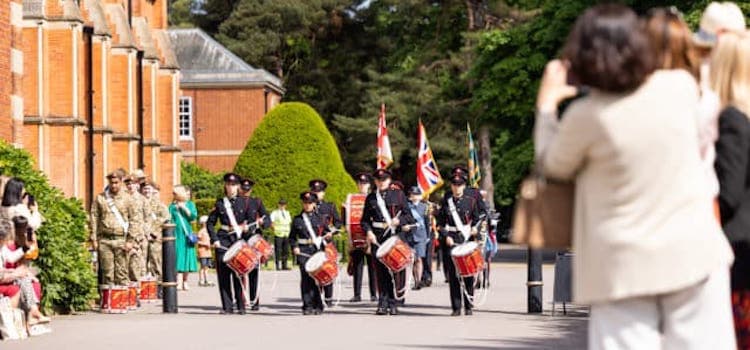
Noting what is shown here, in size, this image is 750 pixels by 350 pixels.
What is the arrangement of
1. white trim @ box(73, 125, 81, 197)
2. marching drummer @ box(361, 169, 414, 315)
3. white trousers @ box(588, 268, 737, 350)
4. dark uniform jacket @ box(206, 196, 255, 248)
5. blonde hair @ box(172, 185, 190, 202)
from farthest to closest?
white trim @ box(73, 125, 81, 197), blonde hair @ box(172, 185, 190, 202), dark uniform jacket @ box(206, 196, 255, 248), marching drummer @ box(361, 169, 414, 315), white trousers @ box(588, 268, 737, 350)

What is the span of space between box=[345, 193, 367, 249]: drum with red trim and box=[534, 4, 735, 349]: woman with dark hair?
17.8 metres

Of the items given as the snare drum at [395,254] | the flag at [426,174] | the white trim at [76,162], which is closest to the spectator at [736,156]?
the snare drum at [395,254]

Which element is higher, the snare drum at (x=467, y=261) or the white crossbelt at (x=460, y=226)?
the white crossbelt at (x=460, y=226)

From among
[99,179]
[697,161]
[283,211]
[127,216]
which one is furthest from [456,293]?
[99,179]

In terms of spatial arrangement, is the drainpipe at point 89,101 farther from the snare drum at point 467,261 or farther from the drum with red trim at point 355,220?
the snare drum at point 467,261

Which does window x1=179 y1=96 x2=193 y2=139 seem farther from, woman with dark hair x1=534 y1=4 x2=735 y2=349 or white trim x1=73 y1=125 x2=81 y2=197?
woman with dark hair x1=534 y1=4 x2=735 y2=349

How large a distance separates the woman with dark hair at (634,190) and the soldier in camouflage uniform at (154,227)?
1848 centimetres

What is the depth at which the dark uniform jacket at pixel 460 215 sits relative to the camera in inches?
813

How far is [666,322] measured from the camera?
5.98 m

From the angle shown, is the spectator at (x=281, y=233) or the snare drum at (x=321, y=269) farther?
the spectator at (x=281, y=233)

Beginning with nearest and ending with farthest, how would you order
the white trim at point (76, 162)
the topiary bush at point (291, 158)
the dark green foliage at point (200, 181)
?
1. the white trim at point (76, 162)
2. the topiary bush at point (291, 158)
3. the dark green foliage at point (200, 181)

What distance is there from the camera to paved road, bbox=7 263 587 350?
51.1ft

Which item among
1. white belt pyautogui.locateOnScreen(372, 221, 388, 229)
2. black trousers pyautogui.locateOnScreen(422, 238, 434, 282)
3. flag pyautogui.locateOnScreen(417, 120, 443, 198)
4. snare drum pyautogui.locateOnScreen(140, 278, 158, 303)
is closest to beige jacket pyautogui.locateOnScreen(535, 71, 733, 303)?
white belt pyautogui.locateOnScreen(372, 221, 388, 229)

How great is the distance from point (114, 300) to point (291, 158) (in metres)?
24.6
